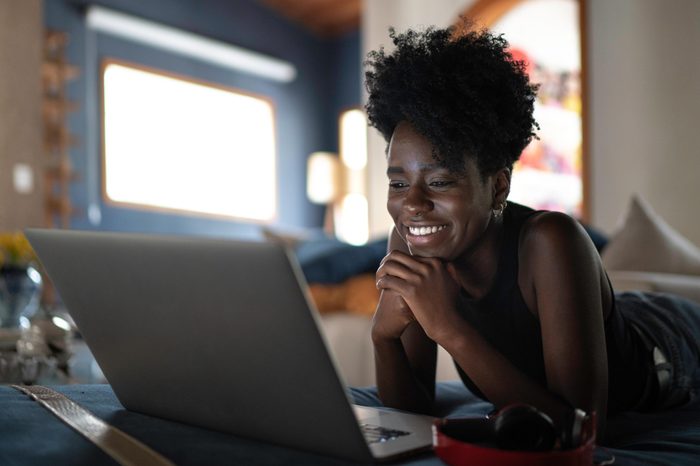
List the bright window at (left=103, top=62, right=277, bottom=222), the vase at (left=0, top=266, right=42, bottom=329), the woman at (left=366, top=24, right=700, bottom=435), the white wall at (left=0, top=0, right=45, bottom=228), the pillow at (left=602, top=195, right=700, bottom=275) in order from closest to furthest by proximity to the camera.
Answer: the woman at (left=366, top=24, right=700, bottom=435)
the vase at (left=0, top=266, right=42, bottom=329)
the pillow at (left=602, top=195, right=700, bottom=275)
the white wall at (left=0, top=0, right=45, bottom=228)
the bright window at (left=103, top=62, right=277, bottom=222)

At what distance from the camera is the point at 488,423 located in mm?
807

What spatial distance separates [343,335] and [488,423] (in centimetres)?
217

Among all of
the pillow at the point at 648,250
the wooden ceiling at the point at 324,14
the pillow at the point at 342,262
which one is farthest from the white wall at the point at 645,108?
the wooden ceiling at the point at 324,14

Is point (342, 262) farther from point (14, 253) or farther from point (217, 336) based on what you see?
point (217, 336)

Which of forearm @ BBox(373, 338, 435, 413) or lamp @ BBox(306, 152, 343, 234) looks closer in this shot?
forearm @ BBox(373, 338, 435, 413)

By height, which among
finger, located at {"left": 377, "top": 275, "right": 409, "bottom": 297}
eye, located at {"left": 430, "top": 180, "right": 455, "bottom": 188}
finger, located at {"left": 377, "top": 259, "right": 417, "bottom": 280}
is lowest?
finger, located at {"left": 377, "top": 275, "right": 409, "bottom": 297}

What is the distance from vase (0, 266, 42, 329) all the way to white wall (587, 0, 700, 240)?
2.64m

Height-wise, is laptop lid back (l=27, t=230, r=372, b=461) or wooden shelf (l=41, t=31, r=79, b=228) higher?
wooden shelf (l=41, t=31, r=79, b=228)

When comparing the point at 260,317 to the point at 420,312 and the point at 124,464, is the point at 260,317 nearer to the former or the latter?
the point at 124,464

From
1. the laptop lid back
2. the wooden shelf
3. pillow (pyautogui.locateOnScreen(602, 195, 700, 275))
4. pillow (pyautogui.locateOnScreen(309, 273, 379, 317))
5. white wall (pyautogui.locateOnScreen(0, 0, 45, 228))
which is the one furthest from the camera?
the wooden shelf

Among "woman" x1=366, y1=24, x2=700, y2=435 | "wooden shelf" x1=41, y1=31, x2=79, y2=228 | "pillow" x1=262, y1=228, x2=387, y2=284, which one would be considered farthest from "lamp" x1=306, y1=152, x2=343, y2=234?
"woman" x1=366, y1=24, x2=700, y2=435

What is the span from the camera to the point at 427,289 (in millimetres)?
1017

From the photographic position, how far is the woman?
3.25ft

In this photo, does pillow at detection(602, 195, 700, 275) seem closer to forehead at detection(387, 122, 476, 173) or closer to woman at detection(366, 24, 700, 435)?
woman at detection(366, 24, 700, 435)
